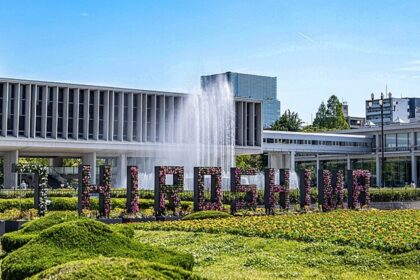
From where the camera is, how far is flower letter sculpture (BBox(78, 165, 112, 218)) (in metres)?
21.9

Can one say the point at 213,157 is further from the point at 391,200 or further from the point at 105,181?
the point at 105,181

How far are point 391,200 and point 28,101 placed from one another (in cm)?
3087

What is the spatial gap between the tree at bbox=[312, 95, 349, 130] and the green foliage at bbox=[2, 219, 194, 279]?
84.0 m

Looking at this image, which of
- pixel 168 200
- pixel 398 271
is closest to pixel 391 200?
pixel 168 200

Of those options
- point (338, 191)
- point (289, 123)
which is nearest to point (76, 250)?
point (338, 191)

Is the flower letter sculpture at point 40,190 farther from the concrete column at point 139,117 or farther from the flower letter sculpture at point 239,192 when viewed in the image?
the concrete column at point 139,117

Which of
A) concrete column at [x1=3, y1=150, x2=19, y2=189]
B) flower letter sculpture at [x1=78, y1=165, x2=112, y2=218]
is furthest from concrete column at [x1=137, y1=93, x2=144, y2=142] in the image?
flower letter sculpture at [x1=78, y1=165, x2=112, y2=218]

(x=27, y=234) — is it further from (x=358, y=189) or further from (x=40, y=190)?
(x=358, y=189)

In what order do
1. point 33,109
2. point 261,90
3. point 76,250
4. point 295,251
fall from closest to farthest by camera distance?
point 76,250, point 295,251, point 33,109, point 261,90

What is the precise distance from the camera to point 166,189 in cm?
2342

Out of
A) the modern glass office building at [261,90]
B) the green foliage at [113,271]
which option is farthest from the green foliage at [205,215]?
the modern glass office building at [261,90]

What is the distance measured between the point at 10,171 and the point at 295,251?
44043 millimetres

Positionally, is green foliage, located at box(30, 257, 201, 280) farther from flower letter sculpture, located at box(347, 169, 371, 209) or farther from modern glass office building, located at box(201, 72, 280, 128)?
modern glass office building, located at box(201, 72, 280, 128)

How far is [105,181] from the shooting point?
22453mm
